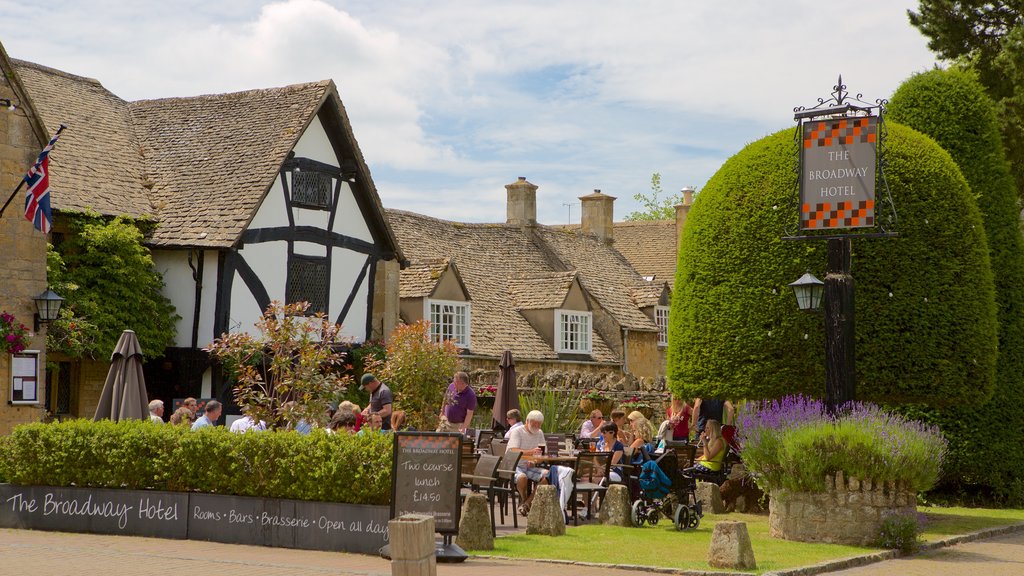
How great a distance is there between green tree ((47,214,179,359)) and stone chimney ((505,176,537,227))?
21.4 metres

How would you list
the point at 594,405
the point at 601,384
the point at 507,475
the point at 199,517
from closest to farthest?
1. the point at 199,517
2. the point at 507,475
3. the point at 594,405
4. the point at 601,384

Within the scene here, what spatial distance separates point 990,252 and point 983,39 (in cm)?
940

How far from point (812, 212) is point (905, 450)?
3.50m

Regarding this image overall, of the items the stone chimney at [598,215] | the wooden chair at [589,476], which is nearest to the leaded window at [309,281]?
the wooden chair at [589,476]

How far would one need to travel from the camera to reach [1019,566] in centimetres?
1274

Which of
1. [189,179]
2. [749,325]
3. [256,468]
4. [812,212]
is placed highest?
[189,179]

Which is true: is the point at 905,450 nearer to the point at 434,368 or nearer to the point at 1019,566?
the point at 1019,566

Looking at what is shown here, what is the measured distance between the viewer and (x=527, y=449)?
54.3 feet

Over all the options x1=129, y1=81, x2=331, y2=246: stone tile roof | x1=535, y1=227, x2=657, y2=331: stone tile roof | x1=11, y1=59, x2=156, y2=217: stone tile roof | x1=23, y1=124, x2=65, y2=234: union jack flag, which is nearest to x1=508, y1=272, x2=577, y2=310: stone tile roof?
x1=535, y1=227, x2=657, y2=331: stone tile roof

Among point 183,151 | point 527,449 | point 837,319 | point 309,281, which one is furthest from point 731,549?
point 183,151

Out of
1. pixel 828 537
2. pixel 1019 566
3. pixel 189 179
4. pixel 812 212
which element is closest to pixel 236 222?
pixel 189 179

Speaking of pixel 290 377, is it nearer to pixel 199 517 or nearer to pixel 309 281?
pixel 199 517

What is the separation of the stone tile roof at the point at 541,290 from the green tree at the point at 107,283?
15.3 meters

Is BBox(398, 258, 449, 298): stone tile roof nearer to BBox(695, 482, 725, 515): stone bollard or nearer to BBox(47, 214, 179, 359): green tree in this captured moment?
BBox(47, 214, 179, 359): green tree
